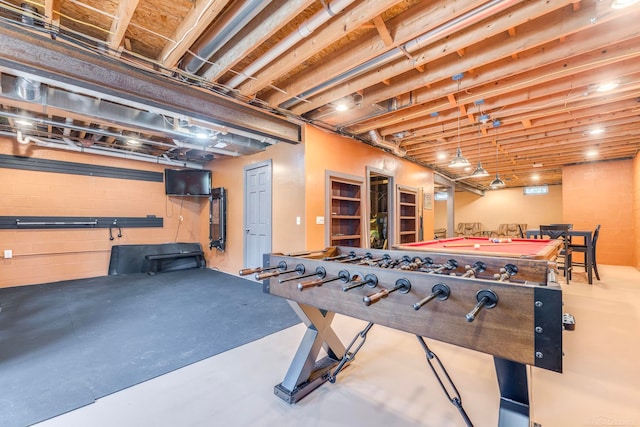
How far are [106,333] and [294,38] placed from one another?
11.1ft

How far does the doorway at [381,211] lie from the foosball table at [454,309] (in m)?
4.20

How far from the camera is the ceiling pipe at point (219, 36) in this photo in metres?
2.06

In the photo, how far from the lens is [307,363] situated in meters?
1.82

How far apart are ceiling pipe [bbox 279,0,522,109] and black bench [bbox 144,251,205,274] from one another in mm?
4743

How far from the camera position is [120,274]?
5754 millimetres

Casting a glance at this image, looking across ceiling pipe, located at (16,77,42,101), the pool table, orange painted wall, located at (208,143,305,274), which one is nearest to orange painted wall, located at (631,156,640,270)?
the pool table

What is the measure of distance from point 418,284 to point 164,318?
3210mm

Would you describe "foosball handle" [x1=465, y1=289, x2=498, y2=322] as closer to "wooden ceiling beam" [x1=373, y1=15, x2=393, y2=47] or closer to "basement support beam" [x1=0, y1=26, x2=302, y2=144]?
"wooden ceiling beam" [x1=373, y1=15, x2=393, y2=47]

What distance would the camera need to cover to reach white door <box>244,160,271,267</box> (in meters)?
4.85

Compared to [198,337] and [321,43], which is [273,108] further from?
[198,337]

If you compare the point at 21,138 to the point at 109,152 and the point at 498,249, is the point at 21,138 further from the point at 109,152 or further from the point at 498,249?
the point at 498,249

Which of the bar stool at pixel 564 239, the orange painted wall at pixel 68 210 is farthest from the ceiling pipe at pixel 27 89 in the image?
the bar stool at pixel 564 239

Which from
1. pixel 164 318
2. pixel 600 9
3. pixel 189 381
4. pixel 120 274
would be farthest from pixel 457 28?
pixel 120 274

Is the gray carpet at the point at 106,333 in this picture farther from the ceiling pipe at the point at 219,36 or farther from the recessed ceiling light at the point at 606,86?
the recessed ceiling light at the point at 606,86
